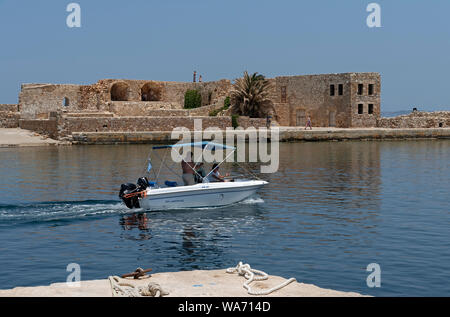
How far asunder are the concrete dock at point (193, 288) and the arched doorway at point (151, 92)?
142 feet

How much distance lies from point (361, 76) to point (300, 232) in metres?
36.0

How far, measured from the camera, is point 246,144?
139 feet

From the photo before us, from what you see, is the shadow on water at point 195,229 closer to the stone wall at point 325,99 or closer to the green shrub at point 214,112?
the green shrub at point 214,112

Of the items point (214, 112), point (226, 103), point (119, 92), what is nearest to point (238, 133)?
point (214, 112)

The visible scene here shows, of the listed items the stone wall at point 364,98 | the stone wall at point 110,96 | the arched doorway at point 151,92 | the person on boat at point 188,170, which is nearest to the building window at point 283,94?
the stone wall at point 110,96

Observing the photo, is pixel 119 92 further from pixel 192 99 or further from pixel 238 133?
pixel 238 133

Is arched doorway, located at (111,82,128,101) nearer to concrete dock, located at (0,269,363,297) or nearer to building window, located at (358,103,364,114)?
building window, located at (358,103,364,114)

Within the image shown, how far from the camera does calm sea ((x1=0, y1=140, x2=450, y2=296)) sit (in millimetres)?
10273

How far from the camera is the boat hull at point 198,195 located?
1591cm

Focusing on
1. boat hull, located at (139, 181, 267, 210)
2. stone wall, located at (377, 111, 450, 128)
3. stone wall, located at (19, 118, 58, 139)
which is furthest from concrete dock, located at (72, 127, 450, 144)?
boat hull, located at (139, 181, 267, 210)

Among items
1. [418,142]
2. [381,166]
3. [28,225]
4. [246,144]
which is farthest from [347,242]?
[418,142]

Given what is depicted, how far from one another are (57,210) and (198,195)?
12.7 ft

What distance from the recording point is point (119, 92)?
167 feet
